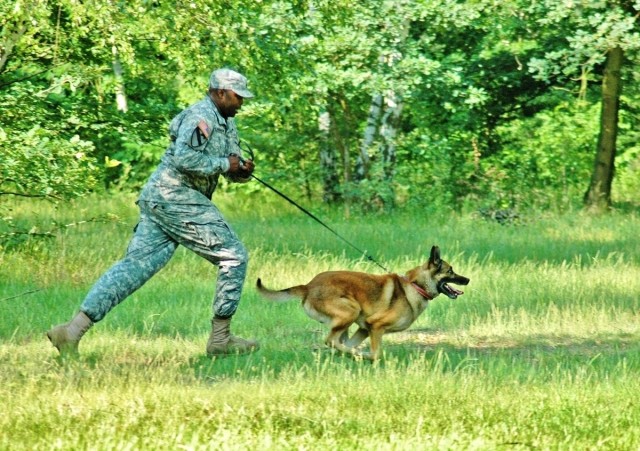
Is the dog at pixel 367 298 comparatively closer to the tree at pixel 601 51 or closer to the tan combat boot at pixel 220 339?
the tan combat boot at pixel 220 339

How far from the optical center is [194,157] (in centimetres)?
858

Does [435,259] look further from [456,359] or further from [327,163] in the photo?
[327,163]

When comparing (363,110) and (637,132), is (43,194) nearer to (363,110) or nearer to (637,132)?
(363,110)

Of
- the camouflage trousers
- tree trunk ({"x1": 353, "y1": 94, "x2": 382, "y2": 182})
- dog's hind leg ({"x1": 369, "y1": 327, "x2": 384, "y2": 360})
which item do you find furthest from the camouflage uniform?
tree trunk ({"x1": 353, "y1": 94, "x2": 382, "y2": 182})

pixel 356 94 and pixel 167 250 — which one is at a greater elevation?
pixel 356 94

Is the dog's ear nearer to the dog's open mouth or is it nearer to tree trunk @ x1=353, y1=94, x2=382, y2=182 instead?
the dog's open mouth

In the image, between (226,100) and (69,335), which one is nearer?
(69,335)

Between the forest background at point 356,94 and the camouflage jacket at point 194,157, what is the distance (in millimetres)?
2777

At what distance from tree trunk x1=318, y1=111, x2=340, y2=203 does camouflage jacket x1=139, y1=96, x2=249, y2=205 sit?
16408 millimetres

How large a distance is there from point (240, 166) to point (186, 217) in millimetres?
539

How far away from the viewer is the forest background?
1295 centimetres

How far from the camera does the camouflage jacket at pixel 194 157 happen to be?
28.2 feet

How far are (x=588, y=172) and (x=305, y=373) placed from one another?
74.2 ft

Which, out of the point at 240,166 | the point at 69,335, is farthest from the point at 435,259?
the point at 69,335
